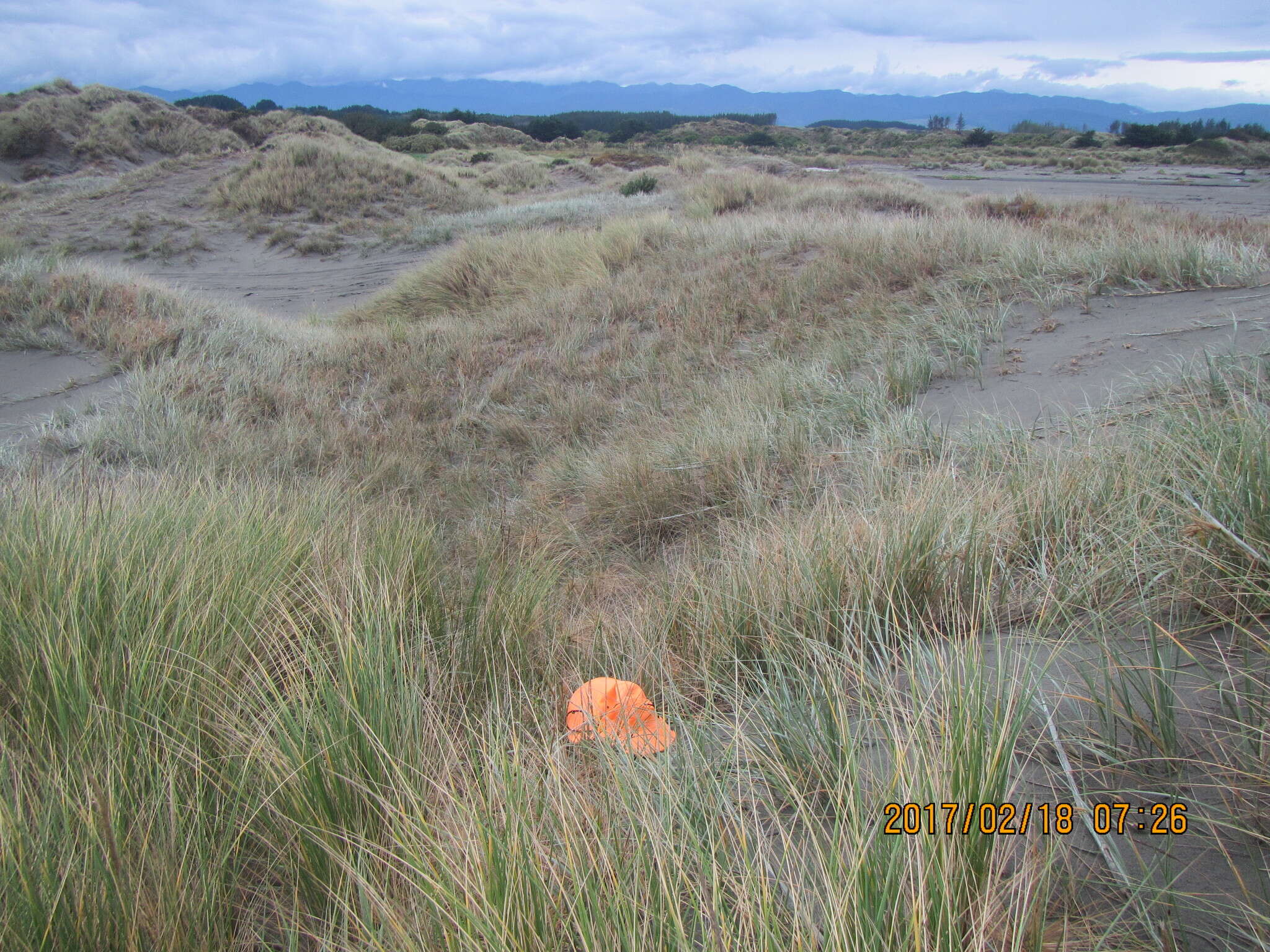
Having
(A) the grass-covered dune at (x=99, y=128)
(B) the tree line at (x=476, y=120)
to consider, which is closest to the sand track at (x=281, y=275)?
(A) the grass-covered dune at (x=99, y=128)

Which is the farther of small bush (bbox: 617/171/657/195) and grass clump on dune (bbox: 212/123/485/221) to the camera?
grass clump on dune (bbox: 212/123/485/221)

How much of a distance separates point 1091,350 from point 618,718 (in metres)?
4.79

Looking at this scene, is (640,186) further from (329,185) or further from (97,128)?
(97,128)

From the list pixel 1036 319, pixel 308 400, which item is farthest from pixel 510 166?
pixel 1036 319

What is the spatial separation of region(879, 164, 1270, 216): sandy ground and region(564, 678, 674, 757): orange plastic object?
1731cm

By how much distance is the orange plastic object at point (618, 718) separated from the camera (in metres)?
1.53

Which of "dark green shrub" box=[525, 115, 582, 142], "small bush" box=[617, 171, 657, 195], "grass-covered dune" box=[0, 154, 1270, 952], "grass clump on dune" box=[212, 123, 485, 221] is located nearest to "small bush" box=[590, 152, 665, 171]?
"grass clump on dune" box=[212, 123, 485, 221]

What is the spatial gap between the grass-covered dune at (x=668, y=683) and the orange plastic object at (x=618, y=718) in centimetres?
6

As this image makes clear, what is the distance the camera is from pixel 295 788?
1.40 meters

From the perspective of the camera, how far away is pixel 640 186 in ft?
59.8

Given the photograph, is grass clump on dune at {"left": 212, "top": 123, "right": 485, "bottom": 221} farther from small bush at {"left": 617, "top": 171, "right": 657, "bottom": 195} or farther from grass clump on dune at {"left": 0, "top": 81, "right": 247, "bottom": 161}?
grass clump on dune at {"left": 0, "top": 81, "right": 247, "bottom": 161}

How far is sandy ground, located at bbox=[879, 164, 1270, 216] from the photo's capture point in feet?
56.1

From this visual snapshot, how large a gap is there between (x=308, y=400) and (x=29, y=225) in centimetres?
1555

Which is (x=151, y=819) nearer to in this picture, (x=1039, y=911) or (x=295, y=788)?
(x=295, y=788)
